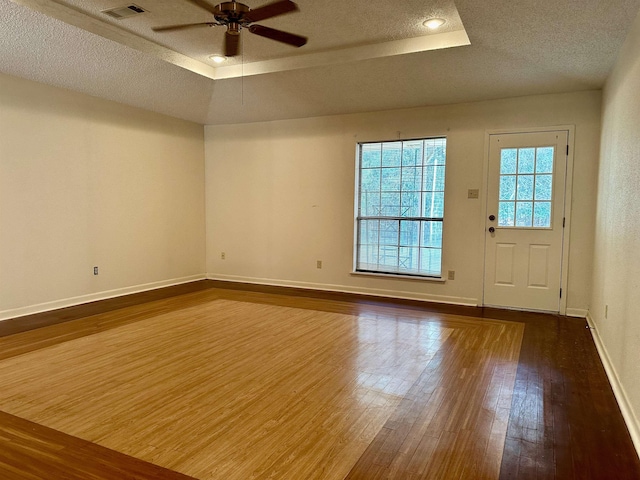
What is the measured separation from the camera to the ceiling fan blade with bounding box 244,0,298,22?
264cm

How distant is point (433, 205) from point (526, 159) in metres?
1.20

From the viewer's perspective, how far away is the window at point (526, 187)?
4.82 m

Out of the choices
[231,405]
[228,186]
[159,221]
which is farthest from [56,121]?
[231,405]

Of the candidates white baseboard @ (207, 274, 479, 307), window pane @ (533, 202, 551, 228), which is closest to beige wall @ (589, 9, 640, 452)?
window pane @ (533, 202, 551, 228)

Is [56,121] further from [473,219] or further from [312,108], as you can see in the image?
[473,219]

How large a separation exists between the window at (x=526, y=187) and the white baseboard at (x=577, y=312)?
0.98 m

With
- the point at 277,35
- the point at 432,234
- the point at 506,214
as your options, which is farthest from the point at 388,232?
the point at 277,35

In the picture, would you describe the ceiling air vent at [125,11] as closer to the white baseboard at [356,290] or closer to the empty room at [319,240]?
the empty room at [319,240]

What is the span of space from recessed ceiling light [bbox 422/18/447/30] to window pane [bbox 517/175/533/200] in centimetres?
216

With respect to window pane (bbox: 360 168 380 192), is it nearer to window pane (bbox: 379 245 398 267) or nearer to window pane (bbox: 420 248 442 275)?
window pane (bbox: 379 245 398 267)

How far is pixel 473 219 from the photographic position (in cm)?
522

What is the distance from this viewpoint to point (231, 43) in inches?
126

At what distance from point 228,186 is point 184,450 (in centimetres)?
524

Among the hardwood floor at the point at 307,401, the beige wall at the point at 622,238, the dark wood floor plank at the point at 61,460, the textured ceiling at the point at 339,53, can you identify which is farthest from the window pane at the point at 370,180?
the dark wood floor plank at the point at 61,460
